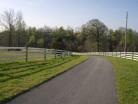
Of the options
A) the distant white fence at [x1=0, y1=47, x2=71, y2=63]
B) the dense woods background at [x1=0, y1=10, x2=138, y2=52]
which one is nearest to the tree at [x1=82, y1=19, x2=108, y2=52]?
the dense woods background at [x1=0, y1=10, x2=138, y2=52]

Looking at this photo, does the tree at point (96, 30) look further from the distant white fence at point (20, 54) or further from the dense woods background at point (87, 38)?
the distant white fence at point (20, 54)

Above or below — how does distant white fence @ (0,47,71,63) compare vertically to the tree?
below

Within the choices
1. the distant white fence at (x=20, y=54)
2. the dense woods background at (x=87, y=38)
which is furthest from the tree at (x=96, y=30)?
the distant white fence at (x=20, y=54)

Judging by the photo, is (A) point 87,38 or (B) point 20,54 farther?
(A) point 87,38

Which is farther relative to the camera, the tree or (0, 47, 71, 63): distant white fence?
the tree

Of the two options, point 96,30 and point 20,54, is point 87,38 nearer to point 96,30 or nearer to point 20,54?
point 96,30

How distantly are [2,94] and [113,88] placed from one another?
4693mm

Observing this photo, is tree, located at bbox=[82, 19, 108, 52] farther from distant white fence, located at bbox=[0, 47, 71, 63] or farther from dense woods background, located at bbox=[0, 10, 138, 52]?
distant white fence, located at bbox=[0, 47, 71, 63]

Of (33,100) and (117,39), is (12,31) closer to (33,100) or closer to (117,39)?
(117,39)

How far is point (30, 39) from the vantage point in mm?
102062

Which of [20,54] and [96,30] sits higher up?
[96,30]

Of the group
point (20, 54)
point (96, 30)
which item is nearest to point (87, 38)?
point (96, 30)

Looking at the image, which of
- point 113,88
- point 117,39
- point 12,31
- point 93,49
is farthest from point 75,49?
point 113,88

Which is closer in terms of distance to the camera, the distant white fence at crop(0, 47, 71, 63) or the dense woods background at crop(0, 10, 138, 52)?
the distant white fence at crop(0, 47, 71, 63)
